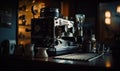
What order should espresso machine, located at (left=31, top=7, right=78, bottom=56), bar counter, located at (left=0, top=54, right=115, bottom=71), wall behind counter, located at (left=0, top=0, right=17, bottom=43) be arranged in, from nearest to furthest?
bar counter, located at (left=0, top=54, right=115, bottom=71) < espresso machine, located at (left=31, top=7, right=78, bottom=56) < wall behind counter, located at (left=0, top=0, right=17, bottom=43)

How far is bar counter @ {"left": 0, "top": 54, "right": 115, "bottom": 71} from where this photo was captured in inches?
53.7

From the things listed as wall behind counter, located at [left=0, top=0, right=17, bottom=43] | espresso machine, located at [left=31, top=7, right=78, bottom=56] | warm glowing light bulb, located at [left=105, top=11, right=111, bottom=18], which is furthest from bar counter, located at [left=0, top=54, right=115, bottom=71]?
warm glowing light bulb, located at [left=105, top=11, right=111, bottom=18]

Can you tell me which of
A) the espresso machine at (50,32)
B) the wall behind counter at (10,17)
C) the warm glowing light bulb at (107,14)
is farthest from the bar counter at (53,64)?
the warm glowing light bulb at (107,14)

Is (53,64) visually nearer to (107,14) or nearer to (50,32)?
(50,32)

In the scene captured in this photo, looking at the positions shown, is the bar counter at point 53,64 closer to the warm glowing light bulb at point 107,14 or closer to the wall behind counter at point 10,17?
the wall behind counter at point 10,17

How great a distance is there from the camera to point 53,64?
1528 mm

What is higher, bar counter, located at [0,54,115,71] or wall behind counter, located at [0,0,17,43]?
wall behind counter, located at [0,0,17,43]

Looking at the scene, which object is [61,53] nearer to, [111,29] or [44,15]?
[44,15]

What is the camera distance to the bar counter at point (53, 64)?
4.48 ft

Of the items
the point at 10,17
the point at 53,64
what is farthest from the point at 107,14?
the point at 53,64

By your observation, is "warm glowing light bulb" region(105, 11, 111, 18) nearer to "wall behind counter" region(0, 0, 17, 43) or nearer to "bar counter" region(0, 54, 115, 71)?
"wall behind counter" region(0, 0, 17, 43)

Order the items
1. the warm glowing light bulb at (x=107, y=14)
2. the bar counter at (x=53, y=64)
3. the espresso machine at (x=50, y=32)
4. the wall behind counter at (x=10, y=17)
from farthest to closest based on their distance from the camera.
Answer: the warm glowing light bulb at (x=107, y=14)
the wall behind counter at (x=10, y=17)
the espresso machine at (x=50, y=32)
the bar counter at (x=53, y=64)

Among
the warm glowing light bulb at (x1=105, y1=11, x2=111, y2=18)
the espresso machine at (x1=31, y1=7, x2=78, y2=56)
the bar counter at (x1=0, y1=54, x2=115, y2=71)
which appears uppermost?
the warm glowing light bulb at (x1=105, y1=11, x2=111, y2=18)

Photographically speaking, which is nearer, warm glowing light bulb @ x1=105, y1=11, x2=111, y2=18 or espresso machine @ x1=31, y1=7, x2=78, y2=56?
espresso machine @ x1=31, y1=7, x2=78, y2=56
